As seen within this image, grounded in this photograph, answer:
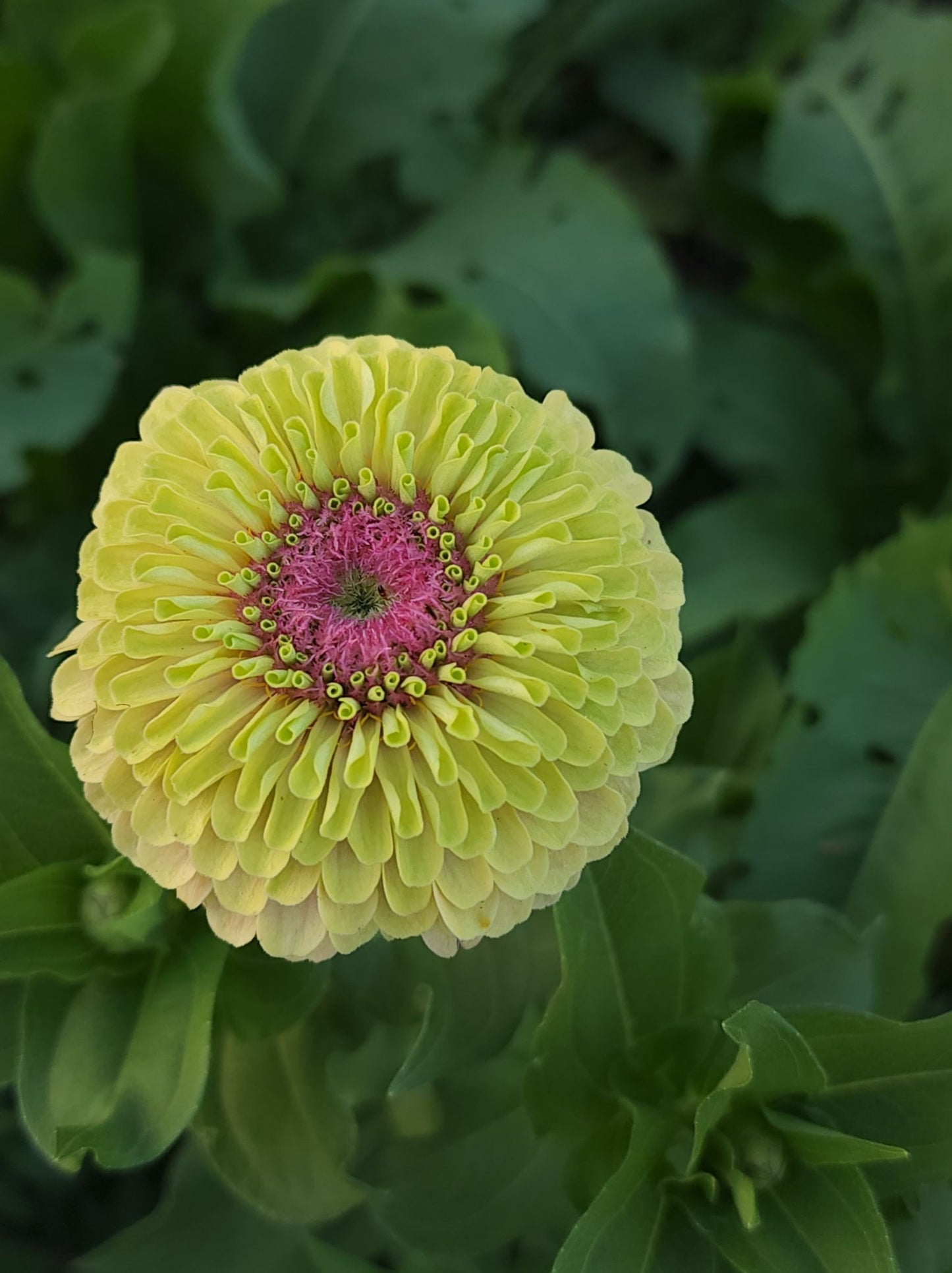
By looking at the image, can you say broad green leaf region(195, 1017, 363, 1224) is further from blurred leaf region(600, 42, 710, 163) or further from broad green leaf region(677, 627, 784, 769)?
blurred leaf region(600, 42, 710, 163)

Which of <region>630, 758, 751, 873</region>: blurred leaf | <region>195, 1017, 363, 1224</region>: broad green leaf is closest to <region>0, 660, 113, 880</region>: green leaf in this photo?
<region>195, 1017, 363, 1224</region>: broad green leaf

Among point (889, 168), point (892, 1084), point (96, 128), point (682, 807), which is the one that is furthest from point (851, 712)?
point (96, 128)

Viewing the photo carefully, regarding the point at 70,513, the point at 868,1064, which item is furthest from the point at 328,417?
the point at 70,513

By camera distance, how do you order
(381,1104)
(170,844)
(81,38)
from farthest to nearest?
(81,38), (381,1104), (170,844)

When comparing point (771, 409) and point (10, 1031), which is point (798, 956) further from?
point (771, 409)

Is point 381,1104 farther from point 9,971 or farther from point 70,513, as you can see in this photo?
point 70,513

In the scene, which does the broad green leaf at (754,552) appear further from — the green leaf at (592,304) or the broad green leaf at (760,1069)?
the broad green leaf at (760,1069)
